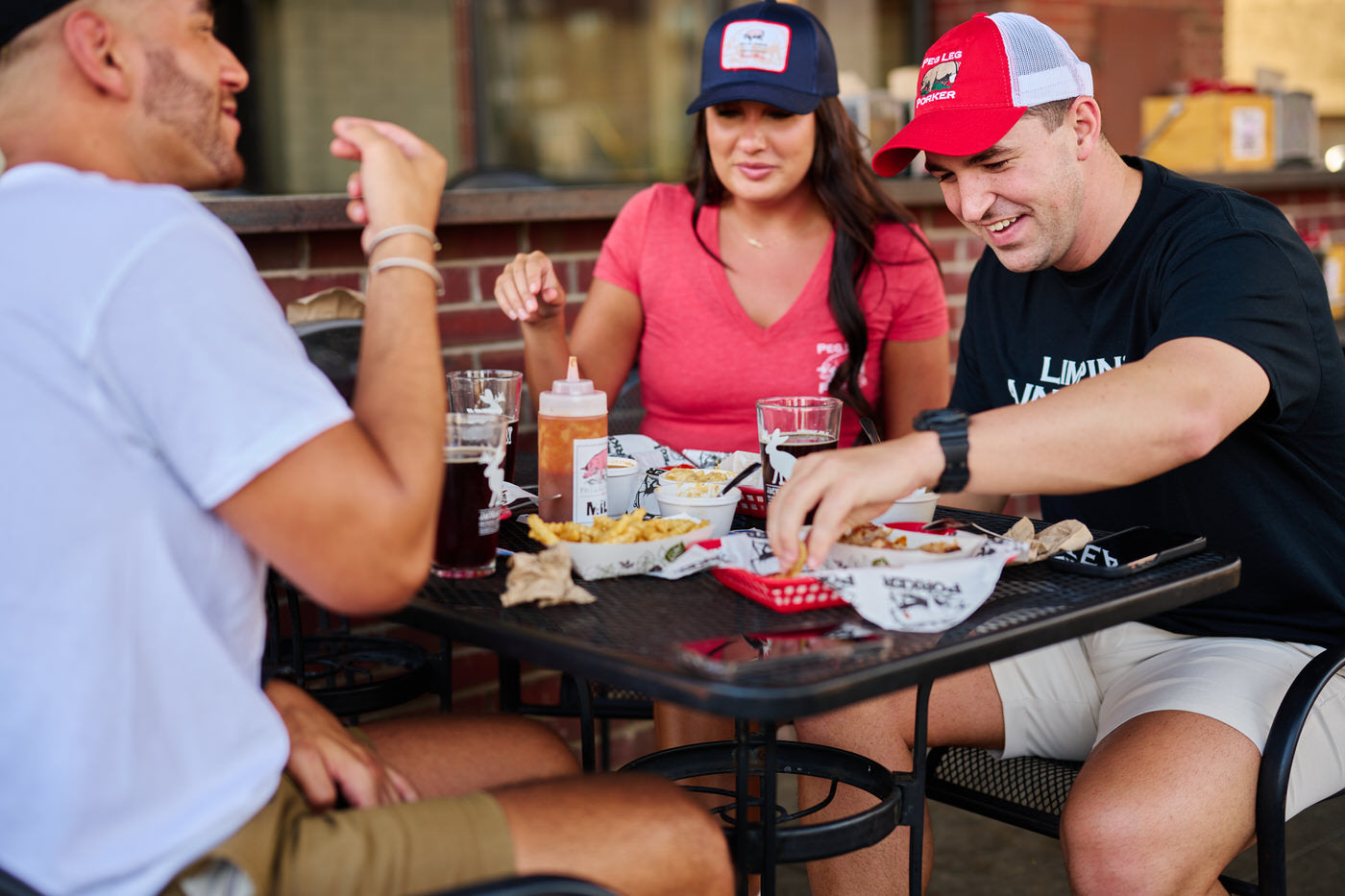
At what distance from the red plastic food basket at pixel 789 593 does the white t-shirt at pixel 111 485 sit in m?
0.53

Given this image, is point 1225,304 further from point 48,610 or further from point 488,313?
point 488,313

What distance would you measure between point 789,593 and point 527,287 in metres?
0.95

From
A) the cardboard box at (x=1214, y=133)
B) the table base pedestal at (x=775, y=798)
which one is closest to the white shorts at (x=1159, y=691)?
the table base pedestal at (x=775, y=798)

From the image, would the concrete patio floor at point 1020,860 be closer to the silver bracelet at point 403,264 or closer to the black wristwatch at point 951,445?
the black wristwatch at point 951,445

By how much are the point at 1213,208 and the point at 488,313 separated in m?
1.63

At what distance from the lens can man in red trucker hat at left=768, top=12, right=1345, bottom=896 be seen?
1.51 meters

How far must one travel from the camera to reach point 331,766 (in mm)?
1333

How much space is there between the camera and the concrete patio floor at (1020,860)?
8.98 ft

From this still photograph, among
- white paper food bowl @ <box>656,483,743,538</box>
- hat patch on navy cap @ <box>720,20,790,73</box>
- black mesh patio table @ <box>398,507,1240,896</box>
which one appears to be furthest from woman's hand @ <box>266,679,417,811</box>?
hat patch on navy cap @ <box>720,20,790,73</box>

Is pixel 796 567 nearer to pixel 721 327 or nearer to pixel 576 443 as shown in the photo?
pixel 576 443

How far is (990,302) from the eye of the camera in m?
2.20

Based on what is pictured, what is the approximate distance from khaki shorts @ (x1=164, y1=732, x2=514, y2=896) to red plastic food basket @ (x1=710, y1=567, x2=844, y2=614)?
37 cm

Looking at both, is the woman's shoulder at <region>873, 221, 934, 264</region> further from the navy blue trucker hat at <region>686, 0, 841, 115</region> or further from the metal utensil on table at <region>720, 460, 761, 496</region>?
the metal utensil on table at <region>720, 460, 761, 496</region>

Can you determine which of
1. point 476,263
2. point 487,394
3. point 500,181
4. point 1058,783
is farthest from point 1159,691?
point 500,181
